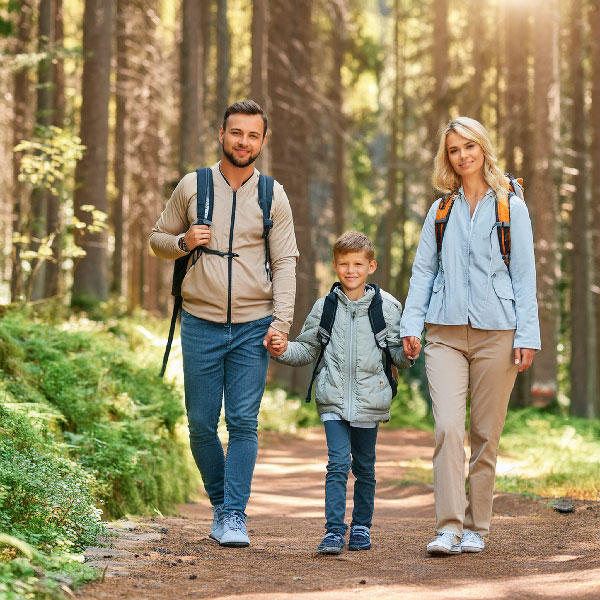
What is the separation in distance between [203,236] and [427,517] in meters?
3.94

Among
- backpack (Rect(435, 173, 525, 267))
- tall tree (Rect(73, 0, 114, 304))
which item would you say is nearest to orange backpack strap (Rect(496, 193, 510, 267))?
backpack (Rect(435, 173, 525, 267))

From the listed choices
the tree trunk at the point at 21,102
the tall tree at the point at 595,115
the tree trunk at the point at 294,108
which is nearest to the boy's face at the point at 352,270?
the tree trunk at the point at 21,102

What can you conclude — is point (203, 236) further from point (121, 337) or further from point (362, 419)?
point (121, 337)

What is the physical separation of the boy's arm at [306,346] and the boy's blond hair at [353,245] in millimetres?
368

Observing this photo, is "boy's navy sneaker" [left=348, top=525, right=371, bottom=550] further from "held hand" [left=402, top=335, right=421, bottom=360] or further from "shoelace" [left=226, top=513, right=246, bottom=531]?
"held hand" [left=402, top=335, right=421, bottom=360]

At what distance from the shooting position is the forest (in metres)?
16.6

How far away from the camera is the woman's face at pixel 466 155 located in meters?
5.90

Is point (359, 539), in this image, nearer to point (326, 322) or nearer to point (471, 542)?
point (471, 542)

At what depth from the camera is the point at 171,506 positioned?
8125 mm

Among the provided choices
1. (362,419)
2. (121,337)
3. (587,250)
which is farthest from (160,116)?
(362,419)

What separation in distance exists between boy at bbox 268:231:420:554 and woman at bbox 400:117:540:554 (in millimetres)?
308

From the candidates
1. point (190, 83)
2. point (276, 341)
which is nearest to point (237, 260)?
point (276, 341)

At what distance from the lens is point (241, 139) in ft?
20.0

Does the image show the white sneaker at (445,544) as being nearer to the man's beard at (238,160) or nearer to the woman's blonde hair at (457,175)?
the woman's blonde hair at (457,175)
